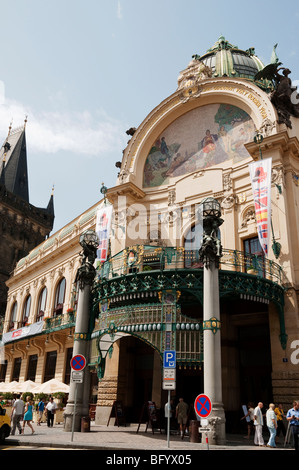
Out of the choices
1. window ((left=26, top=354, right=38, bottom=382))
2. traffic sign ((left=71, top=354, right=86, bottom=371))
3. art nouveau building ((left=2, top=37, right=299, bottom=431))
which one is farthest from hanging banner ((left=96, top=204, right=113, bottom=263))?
window ((left=26, top=354, right=38, bottom=382))

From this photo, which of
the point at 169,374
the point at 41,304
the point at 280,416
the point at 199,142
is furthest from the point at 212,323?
the point at 41,304

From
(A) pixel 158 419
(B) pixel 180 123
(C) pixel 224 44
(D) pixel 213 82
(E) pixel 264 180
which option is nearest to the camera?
(A) pixel 158 419

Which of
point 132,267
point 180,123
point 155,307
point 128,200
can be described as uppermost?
point 180,123

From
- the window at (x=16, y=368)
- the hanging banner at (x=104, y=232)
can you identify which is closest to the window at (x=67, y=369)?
the hanging banner at (x=104, y=232)

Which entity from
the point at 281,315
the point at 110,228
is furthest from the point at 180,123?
Result: the point at 281,315

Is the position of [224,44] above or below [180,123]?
above

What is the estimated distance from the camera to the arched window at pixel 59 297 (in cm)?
3419

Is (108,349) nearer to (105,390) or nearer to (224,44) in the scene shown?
(105,390)

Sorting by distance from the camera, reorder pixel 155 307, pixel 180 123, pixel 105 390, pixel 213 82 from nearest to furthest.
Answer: pixel 155 307
pixel 105 390
pixel 213 82
pixel 180 123

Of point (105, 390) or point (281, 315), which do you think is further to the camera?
point (105, 390)

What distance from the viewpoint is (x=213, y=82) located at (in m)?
24.6

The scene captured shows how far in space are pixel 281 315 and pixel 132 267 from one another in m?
6.58

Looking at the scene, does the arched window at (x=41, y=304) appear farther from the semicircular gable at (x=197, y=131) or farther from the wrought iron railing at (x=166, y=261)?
the wrought iron railing at (x=166, y=261)

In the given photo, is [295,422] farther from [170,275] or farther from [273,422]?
[170,275]
